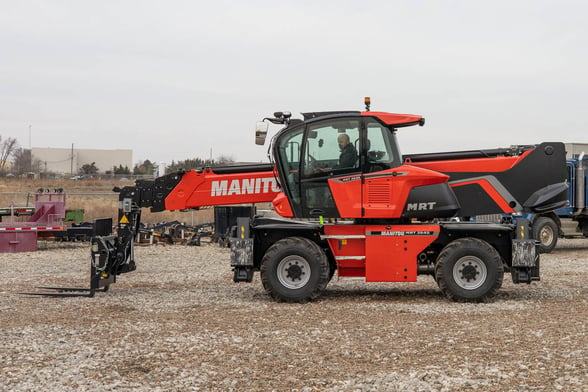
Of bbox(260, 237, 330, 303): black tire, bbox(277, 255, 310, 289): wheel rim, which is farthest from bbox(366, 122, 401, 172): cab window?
bbox(277, 255, 310, 289): wheel rim

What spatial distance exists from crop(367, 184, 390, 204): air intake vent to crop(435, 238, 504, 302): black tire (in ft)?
4.18

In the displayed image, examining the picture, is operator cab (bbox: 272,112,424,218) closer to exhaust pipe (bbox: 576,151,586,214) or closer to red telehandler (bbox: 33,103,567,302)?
red telehandler (bbox: 33,103,567,302)

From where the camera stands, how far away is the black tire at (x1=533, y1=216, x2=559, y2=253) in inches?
830

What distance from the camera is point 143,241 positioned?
2344 cm

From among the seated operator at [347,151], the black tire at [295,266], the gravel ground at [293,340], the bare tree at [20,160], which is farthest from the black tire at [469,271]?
the bare tree at [20,160]

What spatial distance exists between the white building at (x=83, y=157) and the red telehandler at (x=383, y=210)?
7803 centimetres

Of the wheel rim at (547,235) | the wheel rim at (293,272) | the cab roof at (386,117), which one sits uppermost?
the cab roof at (386,117)

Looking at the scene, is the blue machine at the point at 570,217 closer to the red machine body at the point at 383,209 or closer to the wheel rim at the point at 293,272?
the red machine body at the point at 383,209

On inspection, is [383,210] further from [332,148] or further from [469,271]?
[469,271]

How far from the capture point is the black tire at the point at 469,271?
11242mm

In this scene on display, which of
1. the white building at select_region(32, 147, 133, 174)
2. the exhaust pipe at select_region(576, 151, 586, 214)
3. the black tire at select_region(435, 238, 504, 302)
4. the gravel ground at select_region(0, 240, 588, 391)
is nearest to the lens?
the gravel ground at select_region(0, 240, 588, 391)

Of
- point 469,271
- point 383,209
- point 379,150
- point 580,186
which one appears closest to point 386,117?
point 379,150

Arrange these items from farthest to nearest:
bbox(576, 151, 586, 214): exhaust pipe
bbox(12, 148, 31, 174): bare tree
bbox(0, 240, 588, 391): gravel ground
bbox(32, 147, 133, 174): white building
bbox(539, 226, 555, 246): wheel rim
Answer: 1. bbox(32, 147, 133, 174): white building
2. bbox(12, 148, 31, 174): bare tree
3. bbox(576, 151, 586, 214): exhaust pipe
4. bbox(539, 226, 555, 246): wheel rim
5. bbox(0, 240, 588, 391): gravel ground

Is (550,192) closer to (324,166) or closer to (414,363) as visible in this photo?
(324,166)
